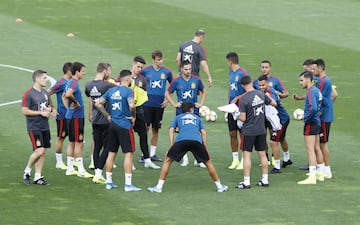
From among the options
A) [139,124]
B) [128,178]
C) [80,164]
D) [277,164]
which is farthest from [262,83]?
[80,164]

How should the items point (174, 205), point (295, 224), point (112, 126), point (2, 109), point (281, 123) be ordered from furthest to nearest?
1. point (2, 109)
2. point (281, 123)
3. point (112, 126)
4. point (174, 205)
5. point (295, 224)

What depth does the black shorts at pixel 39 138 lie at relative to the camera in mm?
19484

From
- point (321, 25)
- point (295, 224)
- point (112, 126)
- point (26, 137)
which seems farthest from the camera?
point (321, 25)

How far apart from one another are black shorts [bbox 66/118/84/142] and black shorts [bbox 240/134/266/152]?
3358 millimetres

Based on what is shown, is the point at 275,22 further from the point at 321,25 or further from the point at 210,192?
the point at 210,192

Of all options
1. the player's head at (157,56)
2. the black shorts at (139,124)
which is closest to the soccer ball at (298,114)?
the player's head at (157,56)

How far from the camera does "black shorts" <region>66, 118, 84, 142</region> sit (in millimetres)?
20453

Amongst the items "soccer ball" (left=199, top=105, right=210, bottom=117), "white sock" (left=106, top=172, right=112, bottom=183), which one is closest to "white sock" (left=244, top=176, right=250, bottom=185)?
"white sock" (left=106, top=172, right=112, bottom=183)

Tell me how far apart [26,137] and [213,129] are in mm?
4675

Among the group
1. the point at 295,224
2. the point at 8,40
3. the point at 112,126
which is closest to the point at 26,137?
the point at 112,126

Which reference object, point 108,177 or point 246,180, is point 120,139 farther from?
point 246,180

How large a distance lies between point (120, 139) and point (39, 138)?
1.62 m

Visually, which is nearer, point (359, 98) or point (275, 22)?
point (359, 98)

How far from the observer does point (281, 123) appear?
69.3 feet
